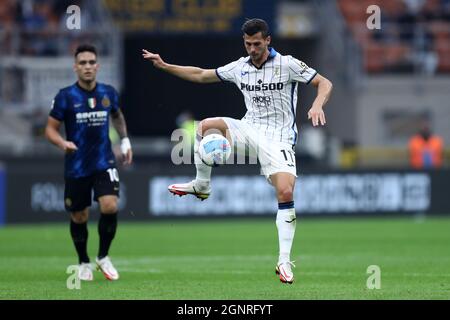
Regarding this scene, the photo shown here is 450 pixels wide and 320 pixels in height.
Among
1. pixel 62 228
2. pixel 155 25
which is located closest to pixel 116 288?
pixel 62 228

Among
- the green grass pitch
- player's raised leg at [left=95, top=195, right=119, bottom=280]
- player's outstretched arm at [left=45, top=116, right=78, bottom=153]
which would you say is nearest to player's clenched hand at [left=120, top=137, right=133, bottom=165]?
player's raised leg at [left=95, top=195, right=119, bottom=280]

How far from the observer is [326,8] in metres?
29.8

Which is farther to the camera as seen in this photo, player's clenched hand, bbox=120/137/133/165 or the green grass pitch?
player's clenched hand, bbox=120/137/133/165

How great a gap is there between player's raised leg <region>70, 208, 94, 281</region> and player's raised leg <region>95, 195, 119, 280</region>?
15cm

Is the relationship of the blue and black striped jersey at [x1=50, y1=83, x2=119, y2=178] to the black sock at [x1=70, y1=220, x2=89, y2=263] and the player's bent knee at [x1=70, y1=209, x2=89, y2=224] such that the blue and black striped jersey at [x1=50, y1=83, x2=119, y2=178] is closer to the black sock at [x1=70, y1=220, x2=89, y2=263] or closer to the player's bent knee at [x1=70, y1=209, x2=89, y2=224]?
the player's bent knee at [x1=70, y1=209, x2=89, y2=224]

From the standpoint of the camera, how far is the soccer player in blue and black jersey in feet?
39.9

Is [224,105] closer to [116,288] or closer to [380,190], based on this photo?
[380,190]

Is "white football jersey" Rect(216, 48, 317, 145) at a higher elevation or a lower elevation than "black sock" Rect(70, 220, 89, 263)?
higher

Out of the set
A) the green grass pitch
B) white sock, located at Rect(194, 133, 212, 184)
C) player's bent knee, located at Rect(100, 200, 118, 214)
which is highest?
white sock, located at Rect(194, 133, 212, 184)

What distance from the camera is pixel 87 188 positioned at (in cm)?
1227

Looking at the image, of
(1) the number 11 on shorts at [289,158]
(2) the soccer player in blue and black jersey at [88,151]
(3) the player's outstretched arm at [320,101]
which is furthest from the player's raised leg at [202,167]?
(3) the player's outstretched arm at [320,101]

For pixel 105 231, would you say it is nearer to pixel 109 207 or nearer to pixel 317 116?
pixel 109 207

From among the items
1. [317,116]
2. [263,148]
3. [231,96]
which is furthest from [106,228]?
[231,96]

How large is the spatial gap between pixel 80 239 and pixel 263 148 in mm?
2562
